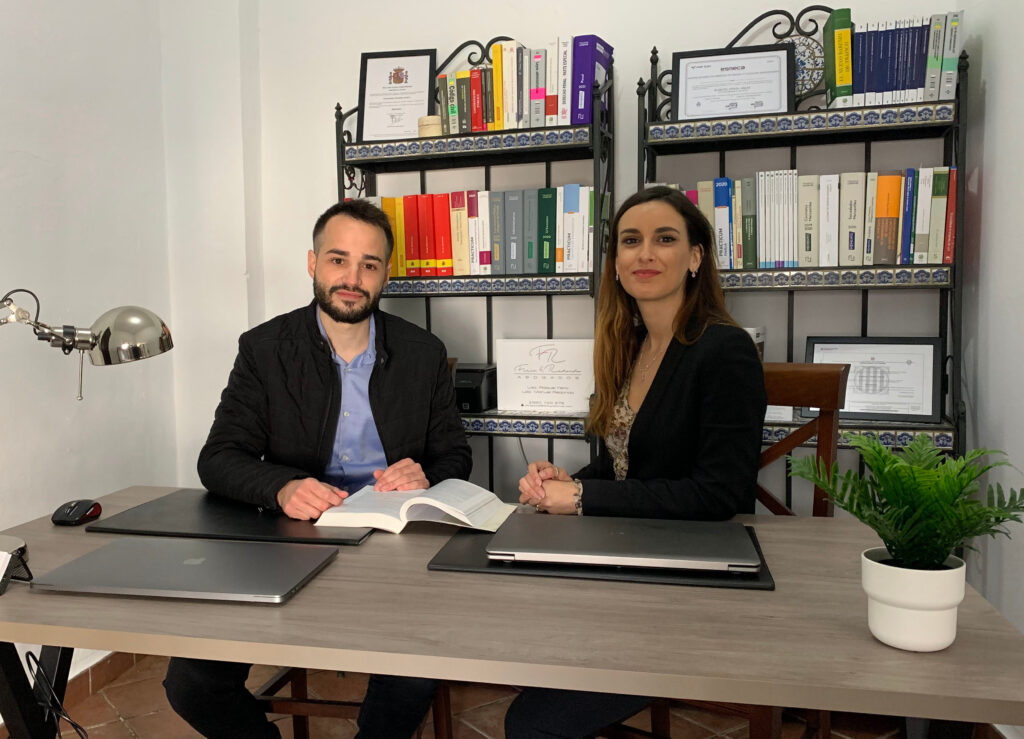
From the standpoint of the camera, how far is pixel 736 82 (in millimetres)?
2305

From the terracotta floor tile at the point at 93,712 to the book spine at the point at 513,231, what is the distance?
1.78 meters

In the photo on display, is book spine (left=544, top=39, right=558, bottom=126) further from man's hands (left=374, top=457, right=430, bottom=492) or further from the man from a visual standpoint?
man's hands (left=374, top=457, right=430, bottom=492)

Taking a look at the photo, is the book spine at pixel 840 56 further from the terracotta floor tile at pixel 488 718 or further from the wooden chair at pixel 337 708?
the terracotta floor tile at pixel 488 718

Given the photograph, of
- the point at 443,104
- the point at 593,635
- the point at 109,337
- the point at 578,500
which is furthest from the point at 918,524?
the point at 443,104

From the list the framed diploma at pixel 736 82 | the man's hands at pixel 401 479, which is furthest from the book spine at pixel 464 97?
the man's hands at pixel 401 479

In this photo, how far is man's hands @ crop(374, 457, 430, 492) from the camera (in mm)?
1621

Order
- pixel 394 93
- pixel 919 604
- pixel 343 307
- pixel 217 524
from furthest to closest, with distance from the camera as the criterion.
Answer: pixel 394 93 < pixel 343 307 < pixel 217 524 < pixel 919 604

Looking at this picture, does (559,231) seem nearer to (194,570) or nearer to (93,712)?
(194,570)

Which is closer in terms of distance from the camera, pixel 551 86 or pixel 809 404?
pixel 809 404

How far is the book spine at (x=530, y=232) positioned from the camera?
2.45 meters

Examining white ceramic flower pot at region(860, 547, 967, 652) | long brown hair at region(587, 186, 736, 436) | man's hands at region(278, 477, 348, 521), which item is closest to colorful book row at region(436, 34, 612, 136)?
long brown hair at region(587, 186, 736, 436)

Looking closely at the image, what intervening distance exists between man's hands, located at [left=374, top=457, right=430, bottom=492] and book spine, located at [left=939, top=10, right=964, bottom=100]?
1.75 metres

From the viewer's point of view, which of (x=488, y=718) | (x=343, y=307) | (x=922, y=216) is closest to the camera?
(x=343, y=307)

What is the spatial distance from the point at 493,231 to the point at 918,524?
1811 millimetres
